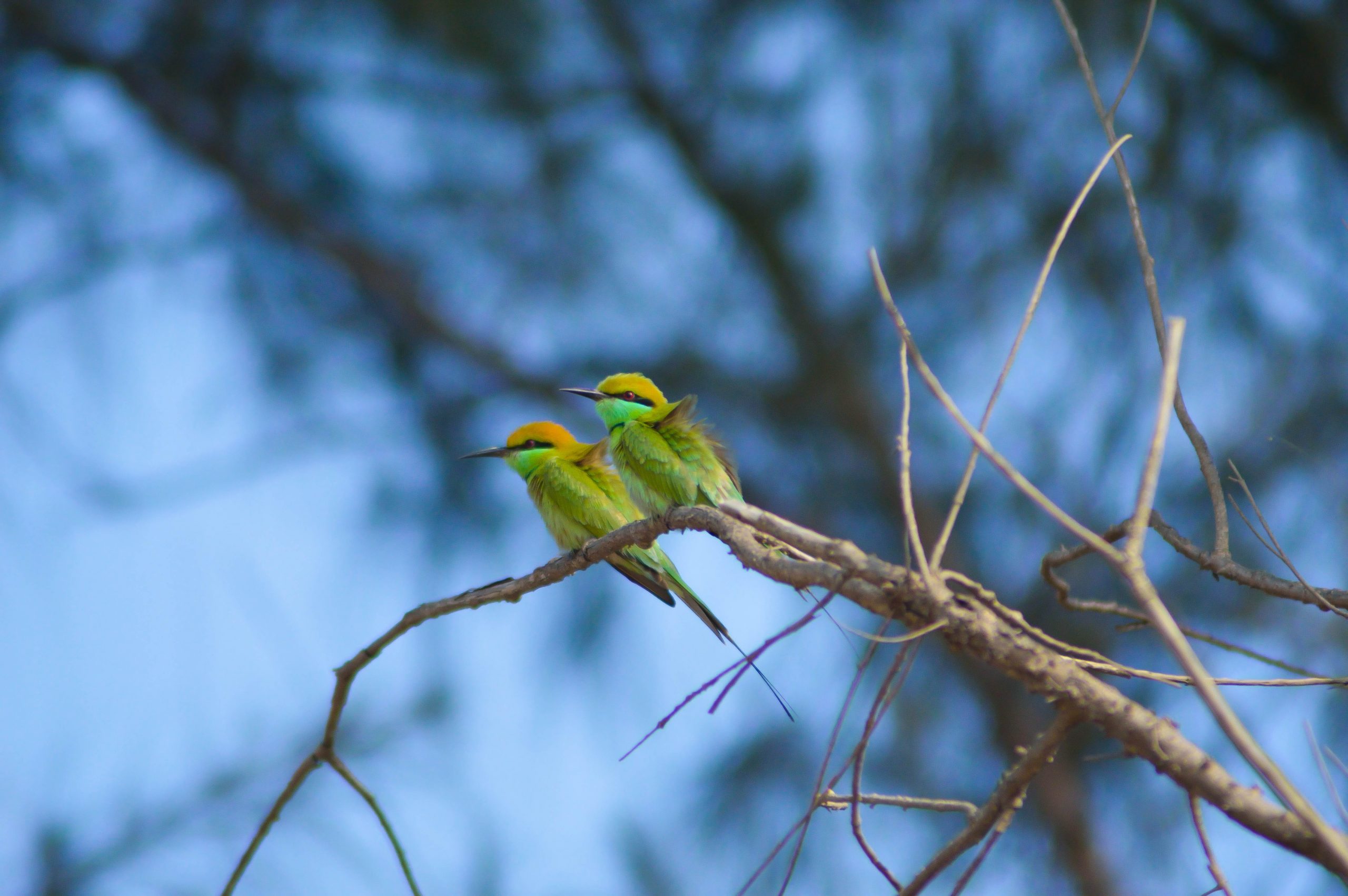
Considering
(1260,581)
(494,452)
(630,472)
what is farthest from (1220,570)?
(494,452)

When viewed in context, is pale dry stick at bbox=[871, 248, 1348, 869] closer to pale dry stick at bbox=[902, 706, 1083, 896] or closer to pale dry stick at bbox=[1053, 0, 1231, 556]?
pale dry stick at bbox=[902, 706, 1083, 896]

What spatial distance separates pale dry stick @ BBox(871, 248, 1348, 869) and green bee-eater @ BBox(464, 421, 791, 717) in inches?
47.9

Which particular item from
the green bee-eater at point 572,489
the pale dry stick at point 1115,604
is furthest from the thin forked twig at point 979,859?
the green bee-eater at point 572,489

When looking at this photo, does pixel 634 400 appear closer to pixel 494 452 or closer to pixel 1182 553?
pixel 494 452

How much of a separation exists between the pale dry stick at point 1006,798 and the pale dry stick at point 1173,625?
0.10 m

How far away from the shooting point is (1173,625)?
1.68 ft

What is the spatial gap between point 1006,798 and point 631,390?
1330mm

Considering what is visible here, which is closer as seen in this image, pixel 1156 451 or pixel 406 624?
pixel 1156 451

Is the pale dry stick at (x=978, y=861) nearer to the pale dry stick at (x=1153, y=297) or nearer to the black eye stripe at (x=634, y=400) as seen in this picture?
the pale dry stick at (x=1153, y=297)

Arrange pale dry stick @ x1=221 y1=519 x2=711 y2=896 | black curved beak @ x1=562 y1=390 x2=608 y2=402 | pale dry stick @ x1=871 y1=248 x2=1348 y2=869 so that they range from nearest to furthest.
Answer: pale dry stick @ x1=871 y1=248 x2=1348 y2=869 < pale dry stick @ x1=221 y1=519 x2=711 y2=896 < black curved beak @ x1=562 y1=390 x2=608 y2=402

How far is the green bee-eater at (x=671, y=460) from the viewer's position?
149cm

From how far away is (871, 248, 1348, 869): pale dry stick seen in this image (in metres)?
0.45

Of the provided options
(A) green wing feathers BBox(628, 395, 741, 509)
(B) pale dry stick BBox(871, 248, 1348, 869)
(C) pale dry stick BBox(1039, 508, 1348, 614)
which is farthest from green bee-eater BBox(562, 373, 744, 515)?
(B) pale dry stick BBox(871, 248, 1348, 869)

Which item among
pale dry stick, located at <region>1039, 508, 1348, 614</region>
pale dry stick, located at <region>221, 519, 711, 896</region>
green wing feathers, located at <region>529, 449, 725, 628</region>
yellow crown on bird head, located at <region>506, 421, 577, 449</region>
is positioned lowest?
pale dry stick, located at <region>1039, 508, 1348, 614</region>
